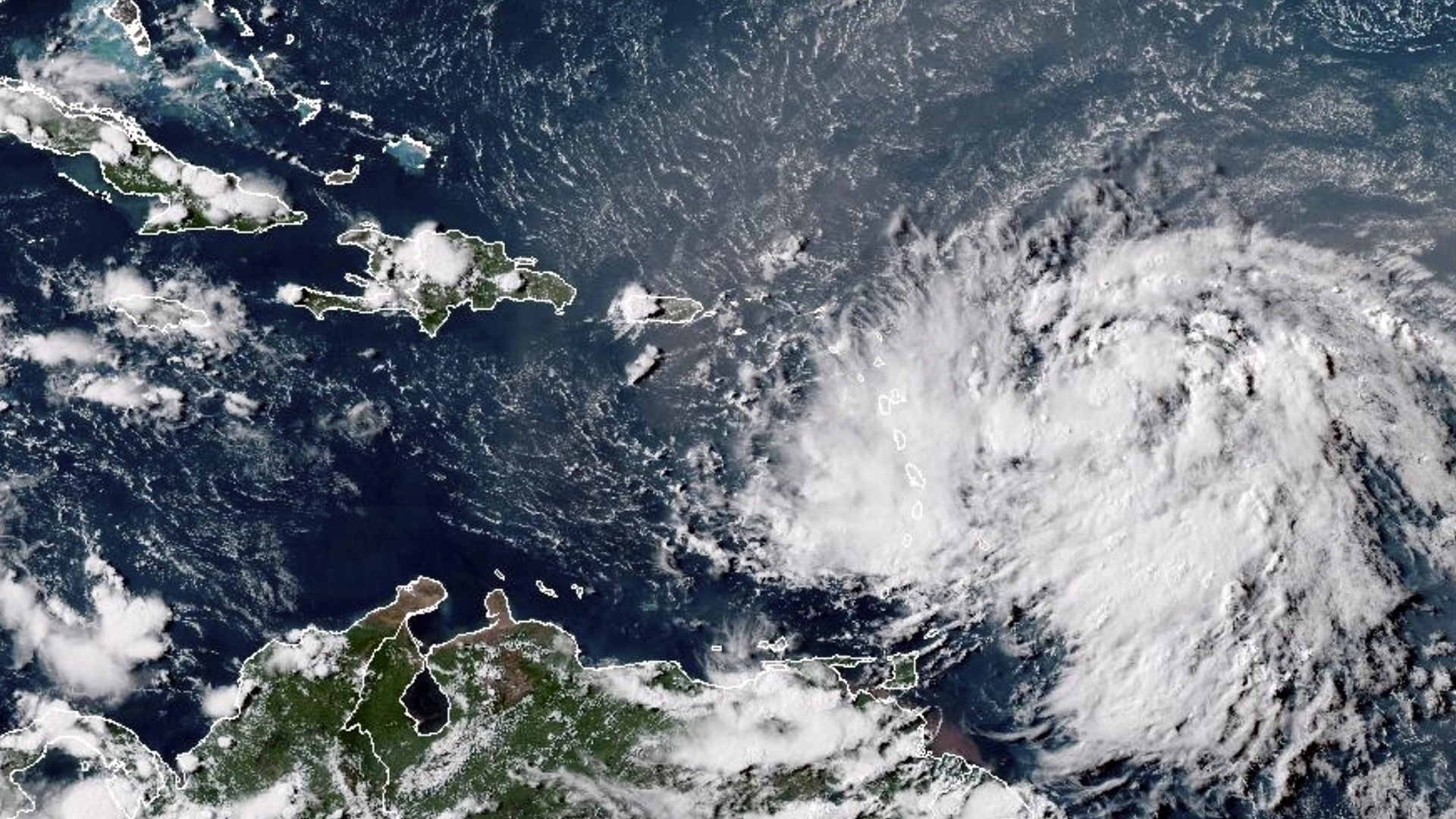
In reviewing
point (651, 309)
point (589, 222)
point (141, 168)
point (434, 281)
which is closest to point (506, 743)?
point (651, 309)

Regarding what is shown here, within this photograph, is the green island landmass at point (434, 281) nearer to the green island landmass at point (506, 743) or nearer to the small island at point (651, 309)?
the small island at point (651, 309)

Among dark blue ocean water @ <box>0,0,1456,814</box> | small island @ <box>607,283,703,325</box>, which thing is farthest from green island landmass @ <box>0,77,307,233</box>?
small island @ <box>607,283,703,325</box>

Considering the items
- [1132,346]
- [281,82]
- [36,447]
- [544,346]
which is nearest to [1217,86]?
[1132,346]

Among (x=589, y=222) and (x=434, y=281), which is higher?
(x=589, y=222)

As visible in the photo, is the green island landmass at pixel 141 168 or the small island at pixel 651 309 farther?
the green island landmass at pixel 141 168

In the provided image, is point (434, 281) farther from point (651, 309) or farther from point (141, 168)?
point (141, 168)

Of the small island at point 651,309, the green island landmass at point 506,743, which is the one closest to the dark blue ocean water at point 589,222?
the small island at point 651,309

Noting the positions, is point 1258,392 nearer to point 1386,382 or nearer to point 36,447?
point 1386,382
